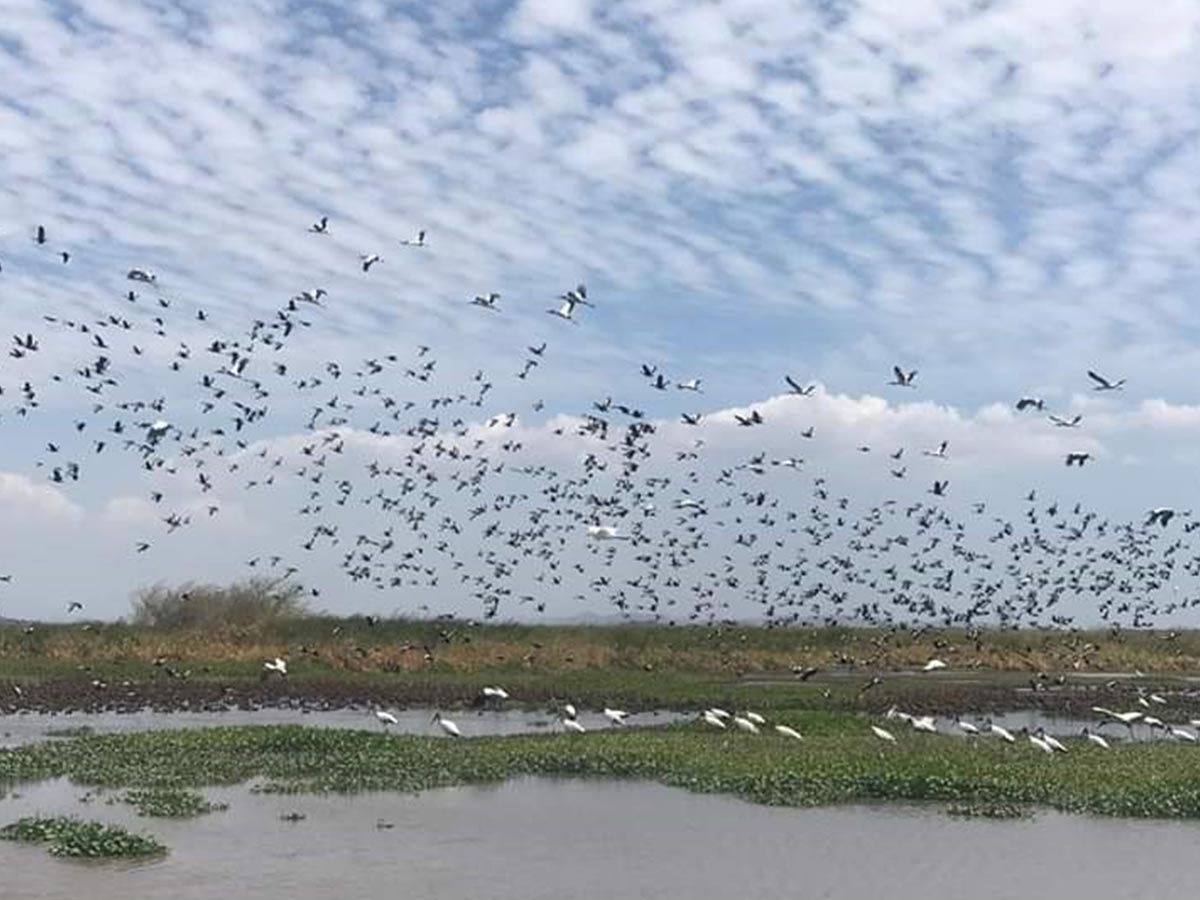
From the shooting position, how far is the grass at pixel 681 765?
2758cm

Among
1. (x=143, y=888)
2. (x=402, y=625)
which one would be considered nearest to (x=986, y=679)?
(x=402, y=625)

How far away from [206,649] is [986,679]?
1325 inches

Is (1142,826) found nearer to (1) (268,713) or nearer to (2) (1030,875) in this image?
(2) (1030,875)

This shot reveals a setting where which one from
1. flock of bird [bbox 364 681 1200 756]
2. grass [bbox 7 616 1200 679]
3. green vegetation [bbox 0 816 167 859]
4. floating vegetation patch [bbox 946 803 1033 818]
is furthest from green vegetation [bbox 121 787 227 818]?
grass [bbox 7 616 1200 679]

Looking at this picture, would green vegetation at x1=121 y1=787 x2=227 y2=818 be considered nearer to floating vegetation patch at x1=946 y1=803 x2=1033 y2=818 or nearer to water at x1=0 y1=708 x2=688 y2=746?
water at x1=0 y1=708 x2=688 y2=746

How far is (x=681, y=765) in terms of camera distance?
30.7m

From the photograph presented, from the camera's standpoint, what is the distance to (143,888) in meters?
19.2

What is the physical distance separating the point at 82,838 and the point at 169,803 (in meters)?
4.43

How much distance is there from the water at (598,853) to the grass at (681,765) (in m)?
1.18

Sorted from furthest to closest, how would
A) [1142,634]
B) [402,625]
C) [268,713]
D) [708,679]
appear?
1. [1142,634]
2. [402,625]
3. [708,679]
4. [268,713]

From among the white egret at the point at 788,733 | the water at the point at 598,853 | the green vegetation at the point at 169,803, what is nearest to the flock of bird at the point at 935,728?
the white egret at the point at 788,733

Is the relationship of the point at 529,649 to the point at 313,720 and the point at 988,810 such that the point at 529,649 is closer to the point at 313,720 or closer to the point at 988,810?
the point at 313,720

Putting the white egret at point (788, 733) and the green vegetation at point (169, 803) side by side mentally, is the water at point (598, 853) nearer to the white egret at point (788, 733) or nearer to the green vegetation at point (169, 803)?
the green vegetation at point (169, 803)

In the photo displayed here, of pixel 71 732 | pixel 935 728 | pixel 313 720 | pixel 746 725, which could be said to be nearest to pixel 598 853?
pixel 746 725
